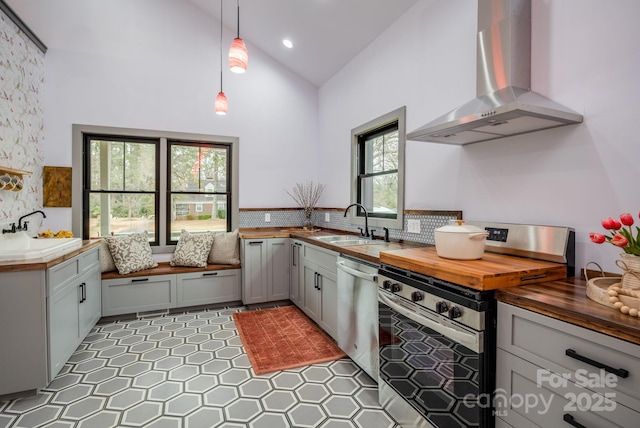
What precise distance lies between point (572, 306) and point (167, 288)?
358 centimetres

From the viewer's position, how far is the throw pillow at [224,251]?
3885mm

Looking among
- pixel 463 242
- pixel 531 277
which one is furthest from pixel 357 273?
pixel 531 277

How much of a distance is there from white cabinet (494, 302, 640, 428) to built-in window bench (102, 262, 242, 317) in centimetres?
312

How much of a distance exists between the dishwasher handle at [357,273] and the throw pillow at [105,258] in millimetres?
2549

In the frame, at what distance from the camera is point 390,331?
189 centimetres

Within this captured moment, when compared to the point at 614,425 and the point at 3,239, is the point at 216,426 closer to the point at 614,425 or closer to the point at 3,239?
the point at 614,425

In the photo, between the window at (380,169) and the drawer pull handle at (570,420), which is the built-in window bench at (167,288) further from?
the drawer pull handle at (570,420)

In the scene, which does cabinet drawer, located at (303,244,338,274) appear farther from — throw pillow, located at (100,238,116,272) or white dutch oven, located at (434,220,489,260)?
throw pillow, located at (100,238,116,272)

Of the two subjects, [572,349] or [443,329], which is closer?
[572,349]

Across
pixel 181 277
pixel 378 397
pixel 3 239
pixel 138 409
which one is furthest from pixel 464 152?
pixel 3 239

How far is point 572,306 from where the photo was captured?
3.66 feet

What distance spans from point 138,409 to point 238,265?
1998 millimetres

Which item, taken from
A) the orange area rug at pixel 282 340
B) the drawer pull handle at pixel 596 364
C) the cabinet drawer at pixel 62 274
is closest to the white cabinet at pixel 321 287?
the orange area rug at pixel 282 340

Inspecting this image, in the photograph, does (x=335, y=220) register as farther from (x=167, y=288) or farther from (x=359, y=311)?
(x=167, y=288)
